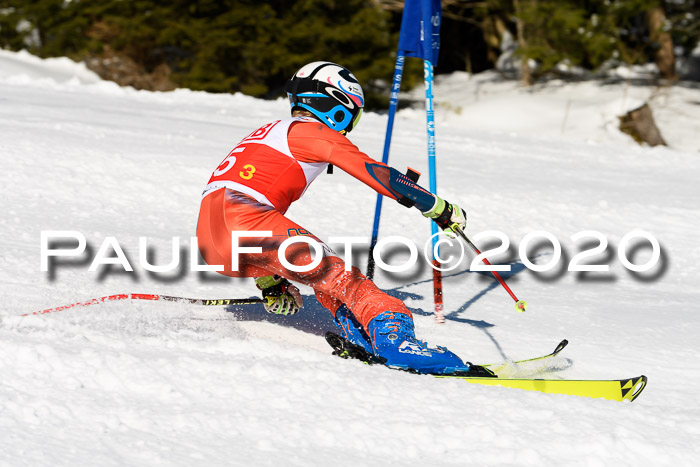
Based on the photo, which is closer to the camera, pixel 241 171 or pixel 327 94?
pixel 241 171

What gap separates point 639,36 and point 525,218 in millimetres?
14227

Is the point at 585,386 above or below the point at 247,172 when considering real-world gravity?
below

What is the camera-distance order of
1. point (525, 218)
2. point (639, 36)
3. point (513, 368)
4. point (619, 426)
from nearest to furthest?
point (619, 426)
point (513, 368)
point (525, 218)
point (639, 36)

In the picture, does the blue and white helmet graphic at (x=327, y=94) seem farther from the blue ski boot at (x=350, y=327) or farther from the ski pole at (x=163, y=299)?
the ski pole at (x=163, y=299)

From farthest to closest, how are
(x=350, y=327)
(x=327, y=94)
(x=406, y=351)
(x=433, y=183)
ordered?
(x=433, y=183) < (x=350, y=327) < (x=327, y=94) < (x=406, y=351)

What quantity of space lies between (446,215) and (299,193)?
0.71m

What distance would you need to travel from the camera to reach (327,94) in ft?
12.6

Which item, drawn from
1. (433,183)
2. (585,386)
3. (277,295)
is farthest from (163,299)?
(585,386)

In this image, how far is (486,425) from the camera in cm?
284

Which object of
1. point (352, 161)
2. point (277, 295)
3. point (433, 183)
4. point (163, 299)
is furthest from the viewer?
point (433, 183)

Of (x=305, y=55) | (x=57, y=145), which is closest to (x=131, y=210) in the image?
(x=57, y=145)

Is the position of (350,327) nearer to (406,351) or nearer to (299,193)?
(406,351)

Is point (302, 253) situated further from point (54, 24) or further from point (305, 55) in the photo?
point (54, 24)

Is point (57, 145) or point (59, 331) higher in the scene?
point (57, 145)
